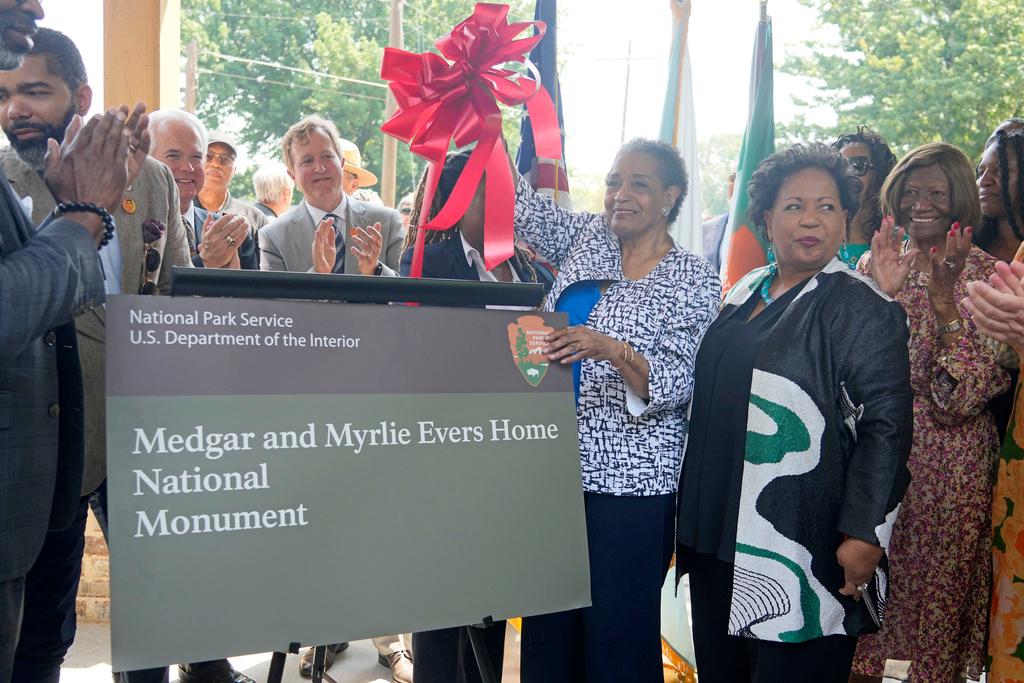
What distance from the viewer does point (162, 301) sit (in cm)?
147

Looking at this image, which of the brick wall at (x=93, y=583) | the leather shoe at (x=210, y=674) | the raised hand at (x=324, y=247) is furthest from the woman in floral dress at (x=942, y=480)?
the brick wall at (x=93, y=583)

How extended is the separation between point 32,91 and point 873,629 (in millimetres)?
2465

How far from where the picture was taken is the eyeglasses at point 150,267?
241 cm

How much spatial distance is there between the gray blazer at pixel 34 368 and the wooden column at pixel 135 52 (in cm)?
263

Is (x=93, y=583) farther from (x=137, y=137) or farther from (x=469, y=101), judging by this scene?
(x=469, y=101)

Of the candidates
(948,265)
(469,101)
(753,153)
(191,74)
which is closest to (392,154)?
(191,74)

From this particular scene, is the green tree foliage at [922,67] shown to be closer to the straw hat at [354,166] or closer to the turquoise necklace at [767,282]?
the straw hat at [354,166]

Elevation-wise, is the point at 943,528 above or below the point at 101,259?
below

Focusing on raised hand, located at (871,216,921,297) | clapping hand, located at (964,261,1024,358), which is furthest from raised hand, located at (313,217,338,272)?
clapping hand, located at (964,261,1024,358)

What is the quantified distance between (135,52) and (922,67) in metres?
17.1

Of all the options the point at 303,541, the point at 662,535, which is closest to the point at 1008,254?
the point at 662,535

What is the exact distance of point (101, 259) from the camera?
2154 millimetres

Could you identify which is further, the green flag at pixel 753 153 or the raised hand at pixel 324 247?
the green flag at pixel 753 153

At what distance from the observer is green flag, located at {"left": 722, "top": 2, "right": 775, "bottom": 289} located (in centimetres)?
388
